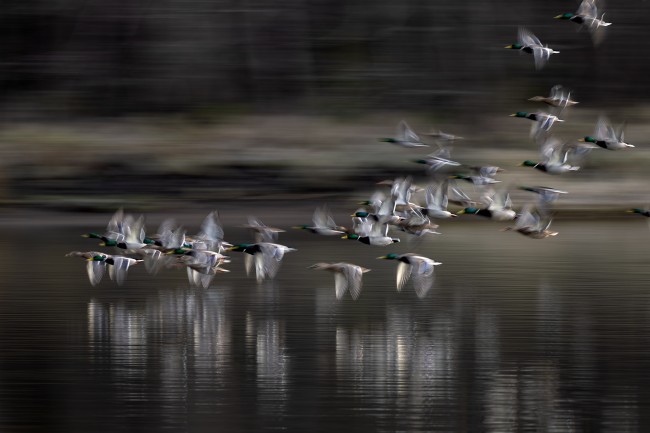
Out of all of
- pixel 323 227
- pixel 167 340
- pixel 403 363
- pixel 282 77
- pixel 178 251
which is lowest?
pixel 403 363

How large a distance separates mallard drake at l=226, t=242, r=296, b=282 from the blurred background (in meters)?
12.2

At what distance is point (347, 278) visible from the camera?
18.5 m

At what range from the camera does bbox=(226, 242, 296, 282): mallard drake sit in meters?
18.2

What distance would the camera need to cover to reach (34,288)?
64.4 feet

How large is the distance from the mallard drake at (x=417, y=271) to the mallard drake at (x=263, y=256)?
146cm

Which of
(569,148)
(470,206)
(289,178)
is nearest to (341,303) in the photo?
(470,206)

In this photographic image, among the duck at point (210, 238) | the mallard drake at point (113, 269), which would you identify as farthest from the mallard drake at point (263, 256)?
the mallard drake at point (113, 269)

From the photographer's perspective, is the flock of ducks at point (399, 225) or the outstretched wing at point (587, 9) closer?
the flock of ducks at point (399, 225)

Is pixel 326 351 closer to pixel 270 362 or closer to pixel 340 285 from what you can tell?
pixel 270 362

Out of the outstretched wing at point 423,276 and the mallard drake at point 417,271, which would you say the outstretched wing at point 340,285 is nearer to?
the mallard drake at point 417,271

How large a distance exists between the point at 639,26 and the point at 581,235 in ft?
38.4

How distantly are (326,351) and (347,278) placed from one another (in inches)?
152

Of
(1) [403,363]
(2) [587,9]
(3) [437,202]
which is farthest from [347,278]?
(1) [403,363]

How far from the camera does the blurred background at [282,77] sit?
3562cm
